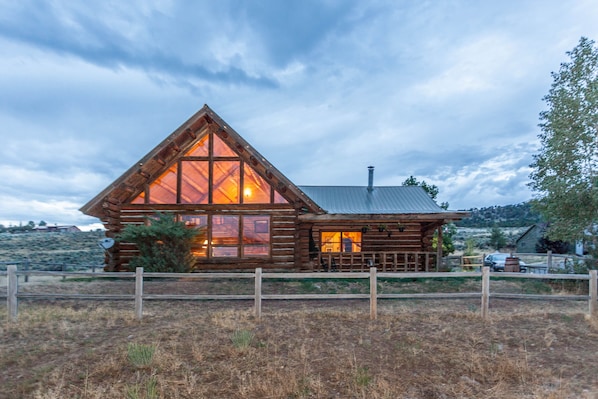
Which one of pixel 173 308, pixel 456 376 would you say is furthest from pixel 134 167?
pixel 456 376

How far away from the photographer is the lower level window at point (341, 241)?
1975 centimetres

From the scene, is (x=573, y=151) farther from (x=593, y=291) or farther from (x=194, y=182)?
(x=194, y=182)

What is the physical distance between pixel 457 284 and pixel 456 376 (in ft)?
30.7

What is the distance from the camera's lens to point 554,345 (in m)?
7.30

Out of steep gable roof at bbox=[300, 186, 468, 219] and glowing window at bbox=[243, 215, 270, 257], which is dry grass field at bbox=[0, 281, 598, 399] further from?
steep gable roof at bbox=[300, 186, 468, 219]

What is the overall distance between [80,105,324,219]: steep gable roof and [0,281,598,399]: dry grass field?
599cm

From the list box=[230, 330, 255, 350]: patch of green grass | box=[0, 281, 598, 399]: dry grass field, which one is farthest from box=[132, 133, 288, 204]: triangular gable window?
box=[230, 330, 255, 350]: patch of green grass

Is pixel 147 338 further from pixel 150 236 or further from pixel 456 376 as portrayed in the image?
pixel 150 236

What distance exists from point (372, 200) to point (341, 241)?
2778mm

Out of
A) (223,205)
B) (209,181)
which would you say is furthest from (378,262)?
(209,181)

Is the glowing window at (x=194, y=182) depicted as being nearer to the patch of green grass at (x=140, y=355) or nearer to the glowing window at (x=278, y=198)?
the glowing window at (x=278, y=198)

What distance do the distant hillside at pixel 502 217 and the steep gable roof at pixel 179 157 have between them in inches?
2911

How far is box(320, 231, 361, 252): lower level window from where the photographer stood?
19750 mm

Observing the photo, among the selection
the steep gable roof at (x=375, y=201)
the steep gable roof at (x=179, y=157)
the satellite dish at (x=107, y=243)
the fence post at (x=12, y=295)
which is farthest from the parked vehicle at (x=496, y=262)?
the fence post at (x=12, y=295)
